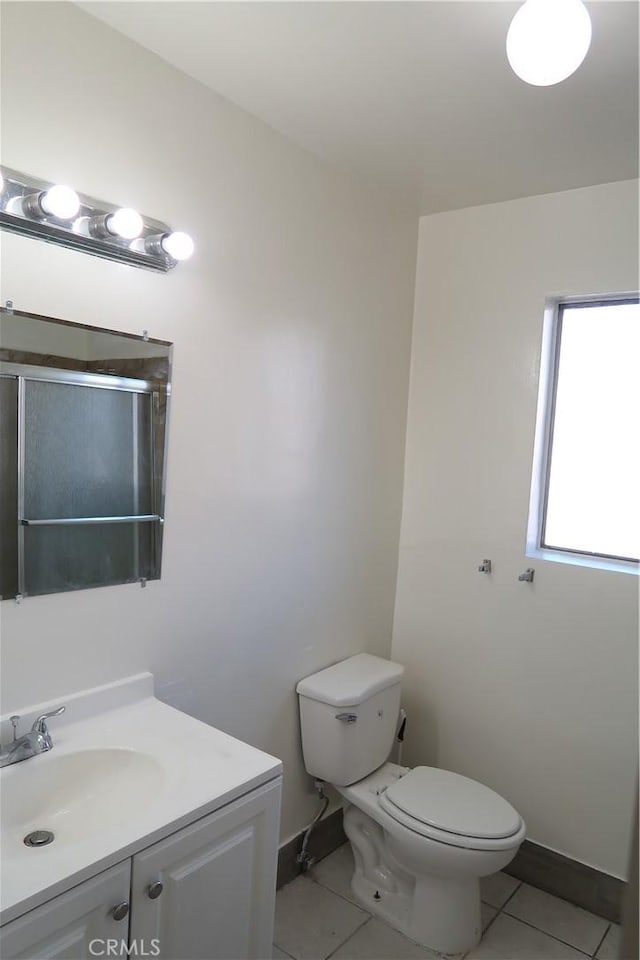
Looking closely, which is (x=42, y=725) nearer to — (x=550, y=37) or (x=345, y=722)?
(x=345, y=722)

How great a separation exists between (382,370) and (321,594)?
0.87 meters

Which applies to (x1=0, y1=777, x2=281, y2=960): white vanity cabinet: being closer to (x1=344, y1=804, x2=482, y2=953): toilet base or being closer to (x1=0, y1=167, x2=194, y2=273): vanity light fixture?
(x1=344, y1=804, x2=482, y2=953): toilet base

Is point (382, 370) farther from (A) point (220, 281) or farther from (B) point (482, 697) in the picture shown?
(B) point (482, 697)

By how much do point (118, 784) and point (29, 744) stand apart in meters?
0.21

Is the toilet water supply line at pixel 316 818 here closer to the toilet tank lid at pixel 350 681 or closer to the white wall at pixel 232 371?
the white wall at pixel 232 371

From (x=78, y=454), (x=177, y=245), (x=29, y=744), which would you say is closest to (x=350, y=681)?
(x=29, y=744)

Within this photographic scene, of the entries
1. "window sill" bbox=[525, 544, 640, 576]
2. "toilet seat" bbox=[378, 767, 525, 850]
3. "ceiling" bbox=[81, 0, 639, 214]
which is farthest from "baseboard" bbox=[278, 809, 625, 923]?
"ceiling" bbox=[81, 0, 639, 214]

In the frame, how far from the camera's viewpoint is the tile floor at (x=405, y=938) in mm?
1980

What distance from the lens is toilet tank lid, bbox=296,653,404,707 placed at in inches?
84.8

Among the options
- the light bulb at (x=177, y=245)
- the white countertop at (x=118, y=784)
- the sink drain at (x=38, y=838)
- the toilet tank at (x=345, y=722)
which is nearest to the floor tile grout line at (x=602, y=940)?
the toilet tank at (x=345, y=722)

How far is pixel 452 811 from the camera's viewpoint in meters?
1.97

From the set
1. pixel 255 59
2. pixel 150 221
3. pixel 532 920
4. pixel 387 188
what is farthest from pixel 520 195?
pixel 532 920

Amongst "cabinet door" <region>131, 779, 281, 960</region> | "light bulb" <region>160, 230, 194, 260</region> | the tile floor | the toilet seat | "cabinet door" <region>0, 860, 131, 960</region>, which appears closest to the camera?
"cabinet door" <region>0, 860, 131, 960</region>

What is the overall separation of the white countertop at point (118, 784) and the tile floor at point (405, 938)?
0.89m
